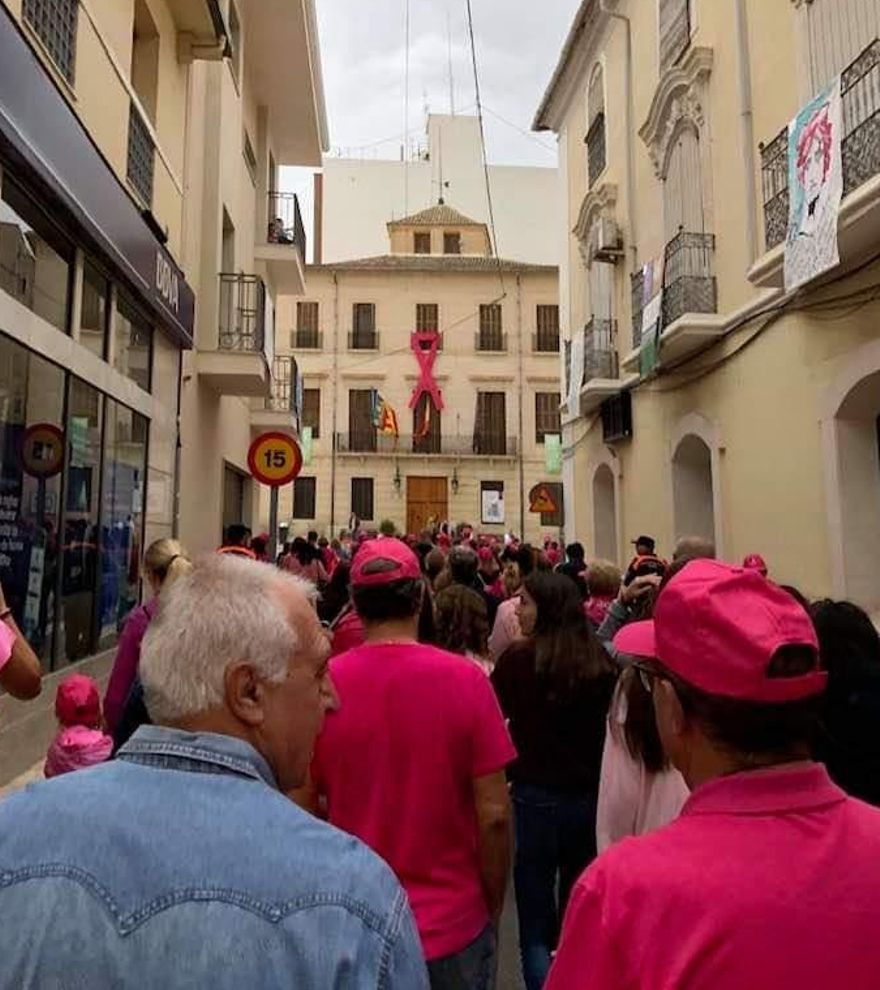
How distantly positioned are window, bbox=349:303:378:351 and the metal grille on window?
97.1 ft

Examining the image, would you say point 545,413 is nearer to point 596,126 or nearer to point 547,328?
point 547,328

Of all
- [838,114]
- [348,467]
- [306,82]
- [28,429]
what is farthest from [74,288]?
[348,467]

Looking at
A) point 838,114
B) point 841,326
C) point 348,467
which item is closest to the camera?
point 838,114

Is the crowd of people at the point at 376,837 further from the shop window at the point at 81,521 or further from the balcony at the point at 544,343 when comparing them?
the balcony at the point at 544,343

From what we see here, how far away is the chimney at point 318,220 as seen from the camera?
45.6 metres

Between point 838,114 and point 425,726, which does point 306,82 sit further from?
point 425,726

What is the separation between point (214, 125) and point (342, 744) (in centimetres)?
1158

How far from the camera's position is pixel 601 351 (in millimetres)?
16156

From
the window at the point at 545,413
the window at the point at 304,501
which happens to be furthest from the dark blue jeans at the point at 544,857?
the window at the point at 545,413

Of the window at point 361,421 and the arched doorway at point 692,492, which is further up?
the window at point 361,421

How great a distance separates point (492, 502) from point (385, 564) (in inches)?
1357

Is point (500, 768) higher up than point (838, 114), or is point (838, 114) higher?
point (838, 114)

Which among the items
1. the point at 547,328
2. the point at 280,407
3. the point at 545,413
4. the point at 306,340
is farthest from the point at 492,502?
the point at 280,407

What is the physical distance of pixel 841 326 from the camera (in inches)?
346
